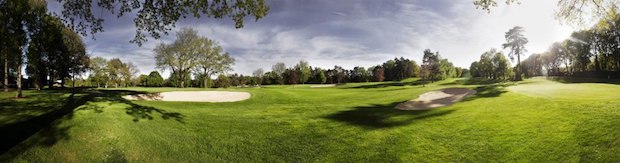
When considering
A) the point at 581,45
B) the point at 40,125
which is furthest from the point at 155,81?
the point at 581,45

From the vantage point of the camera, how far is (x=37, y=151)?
13.5 meters

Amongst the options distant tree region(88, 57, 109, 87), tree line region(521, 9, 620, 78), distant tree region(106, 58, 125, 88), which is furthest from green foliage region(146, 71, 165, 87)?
tree line region(521, 9, 620, 78)

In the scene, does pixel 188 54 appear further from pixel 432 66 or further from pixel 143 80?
pixel 143 80

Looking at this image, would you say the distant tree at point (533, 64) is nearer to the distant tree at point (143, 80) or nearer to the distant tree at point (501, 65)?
the distant tree at point (501, 65)

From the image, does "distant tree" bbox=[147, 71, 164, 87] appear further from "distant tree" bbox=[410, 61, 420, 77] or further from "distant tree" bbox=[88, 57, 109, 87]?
"distant tree" bbox=[410, 61, 420, 77]

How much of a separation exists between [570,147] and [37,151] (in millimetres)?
20502

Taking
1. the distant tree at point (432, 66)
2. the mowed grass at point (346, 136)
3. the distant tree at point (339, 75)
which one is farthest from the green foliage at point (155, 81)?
the mowed grass at point (346, 136)

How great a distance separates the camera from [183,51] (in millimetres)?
51719

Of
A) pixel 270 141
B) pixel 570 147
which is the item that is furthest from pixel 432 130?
pixel 270 141

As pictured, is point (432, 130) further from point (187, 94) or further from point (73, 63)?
point (73, 63)

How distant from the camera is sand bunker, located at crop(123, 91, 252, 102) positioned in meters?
28.1

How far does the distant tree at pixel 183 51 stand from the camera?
5159cm

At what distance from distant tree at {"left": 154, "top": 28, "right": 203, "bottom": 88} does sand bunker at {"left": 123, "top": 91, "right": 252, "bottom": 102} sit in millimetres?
22878

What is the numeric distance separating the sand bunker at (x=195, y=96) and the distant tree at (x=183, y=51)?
22878 millimetres
